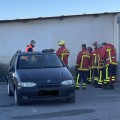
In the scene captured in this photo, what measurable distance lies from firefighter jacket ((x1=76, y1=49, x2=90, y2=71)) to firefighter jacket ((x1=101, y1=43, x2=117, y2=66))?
620mm

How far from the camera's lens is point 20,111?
40.5 feet

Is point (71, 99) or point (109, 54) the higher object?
point (109, 54)

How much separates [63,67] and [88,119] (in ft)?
11.9

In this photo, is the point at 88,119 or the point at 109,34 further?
the point at 109,34

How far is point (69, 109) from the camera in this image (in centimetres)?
1246

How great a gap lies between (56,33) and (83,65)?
420 centimetres

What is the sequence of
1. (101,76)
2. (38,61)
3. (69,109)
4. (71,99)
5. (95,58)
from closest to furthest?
1. (69,109)
2. (71,99)
3. (38,61)
4. (101,76)
5. (95,58)

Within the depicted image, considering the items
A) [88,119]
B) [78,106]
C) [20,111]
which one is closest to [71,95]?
[78,106]

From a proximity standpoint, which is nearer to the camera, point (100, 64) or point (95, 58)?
point (100, 64)

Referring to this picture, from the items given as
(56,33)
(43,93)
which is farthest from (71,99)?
(56,33)

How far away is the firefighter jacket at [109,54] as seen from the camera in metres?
17.8

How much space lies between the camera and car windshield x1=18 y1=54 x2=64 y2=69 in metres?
14.3

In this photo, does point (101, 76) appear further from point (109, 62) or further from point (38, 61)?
point (38, 61)

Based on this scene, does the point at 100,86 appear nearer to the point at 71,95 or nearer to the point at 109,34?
the point at 109,34
